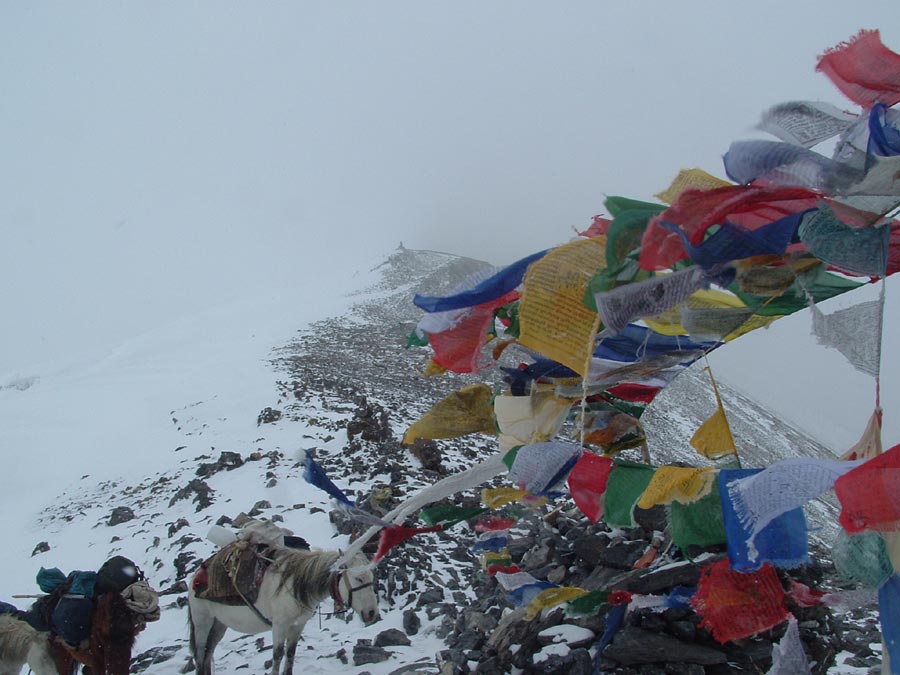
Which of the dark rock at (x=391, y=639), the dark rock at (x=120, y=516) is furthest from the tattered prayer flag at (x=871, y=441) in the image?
the dark rock at (x=120, y=516)

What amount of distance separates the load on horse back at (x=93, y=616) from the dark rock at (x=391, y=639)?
200 cm

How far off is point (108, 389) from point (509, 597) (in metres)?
15.8

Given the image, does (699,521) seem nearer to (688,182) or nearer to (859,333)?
(859,333)

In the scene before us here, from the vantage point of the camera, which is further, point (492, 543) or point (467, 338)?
point (492, 543)

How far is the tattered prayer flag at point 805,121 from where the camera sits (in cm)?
235

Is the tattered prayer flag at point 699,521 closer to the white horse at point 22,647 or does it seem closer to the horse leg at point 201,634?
the horse leg at point 201,634

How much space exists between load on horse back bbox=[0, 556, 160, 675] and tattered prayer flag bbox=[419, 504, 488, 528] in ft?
8.41

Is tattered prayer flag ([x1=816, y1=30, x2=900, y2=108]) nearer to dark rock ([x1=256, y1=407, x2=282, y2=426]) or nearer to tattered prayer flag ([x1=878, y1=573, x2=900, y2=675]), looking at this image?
tattered prayer flag ([x1=878, y1=573, x2=900, y2=675])

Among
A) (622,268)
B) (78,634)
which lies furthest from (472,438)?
(622,268)

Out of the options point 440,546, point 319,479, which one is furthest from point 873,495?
point 440,546

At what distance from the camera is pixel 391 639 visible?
16.6 feet

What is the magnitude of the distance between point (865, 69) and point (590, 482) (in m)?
2.11

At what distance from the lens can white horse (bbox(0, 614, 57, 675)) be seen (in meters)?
4.23

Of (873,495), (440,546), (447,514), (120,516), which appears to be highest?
(873,495)
